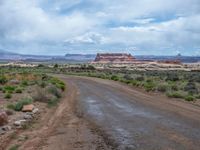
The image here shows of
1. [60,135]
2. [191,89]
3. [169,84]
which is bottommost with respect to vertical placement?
[169,84]

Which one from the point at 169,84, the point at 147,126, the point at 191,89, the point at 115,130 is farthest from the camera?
the point at 169,84

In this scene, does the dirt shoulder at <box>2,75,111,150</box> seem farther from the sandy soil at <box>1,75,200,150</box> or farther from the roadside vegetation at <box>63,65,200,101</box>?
the roadside vegetation at <box>63,65,200,101</box>

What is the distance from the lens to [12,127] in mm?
17266

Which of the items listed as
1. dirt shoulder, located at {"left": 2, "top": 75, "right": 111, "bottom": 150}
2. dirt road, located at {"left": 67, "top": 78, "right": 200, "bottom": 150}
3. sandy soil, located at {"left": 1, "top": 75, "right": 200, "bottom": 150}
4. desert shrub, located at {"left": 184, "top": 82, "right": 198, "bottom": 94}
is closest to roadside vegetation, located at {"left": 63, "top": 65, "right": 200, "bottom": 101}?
desert shrub, located at {"left": 184, "top": 82, "right": 198, "bottom": 94}

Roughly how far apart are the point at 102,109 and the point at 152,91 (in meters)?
16.8

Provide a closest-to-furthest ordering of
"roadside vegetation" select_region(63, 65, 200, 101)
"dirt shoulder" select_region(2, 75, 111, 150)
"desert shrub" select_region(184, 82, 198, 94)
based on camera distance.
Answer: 1. "dirt shoulder" select_region(2, 75, 111, 150)
2. "roadside vegetation" select_region(63, 65, 200, 101)
3. "desert shrub" select_region(184, 82, 198, 94)

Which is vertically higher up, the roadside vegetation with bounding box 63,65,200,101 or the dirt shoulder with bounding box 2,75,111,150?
the dirt shoulder with bounding box 2,75,111,150

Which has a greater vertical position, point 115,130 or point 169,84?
point 115,130

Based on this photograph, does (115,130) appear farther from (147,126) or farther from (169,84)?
(169,84)

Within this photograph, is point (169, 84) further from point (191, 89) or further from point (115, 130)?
point (115, 130)

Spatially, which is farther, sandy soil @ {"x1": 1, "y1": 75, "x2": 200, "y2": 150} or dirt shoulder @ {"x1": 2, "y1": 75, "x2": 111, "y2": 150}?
dirt shoulder @ {"x1": 2, "y1": 75, "x2": 111, "y2": 150}

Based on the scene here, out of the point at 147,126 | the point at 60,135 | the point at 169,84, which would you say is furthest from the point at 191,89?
the point at 60,135

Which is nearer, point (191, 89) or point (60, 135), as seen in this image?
point (60, 135)

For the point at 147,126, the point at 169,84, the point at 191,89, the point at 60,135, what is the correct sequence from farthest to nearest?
the point at 169,84
the point at 191,89
the point at 147,126
the point at 60,135
